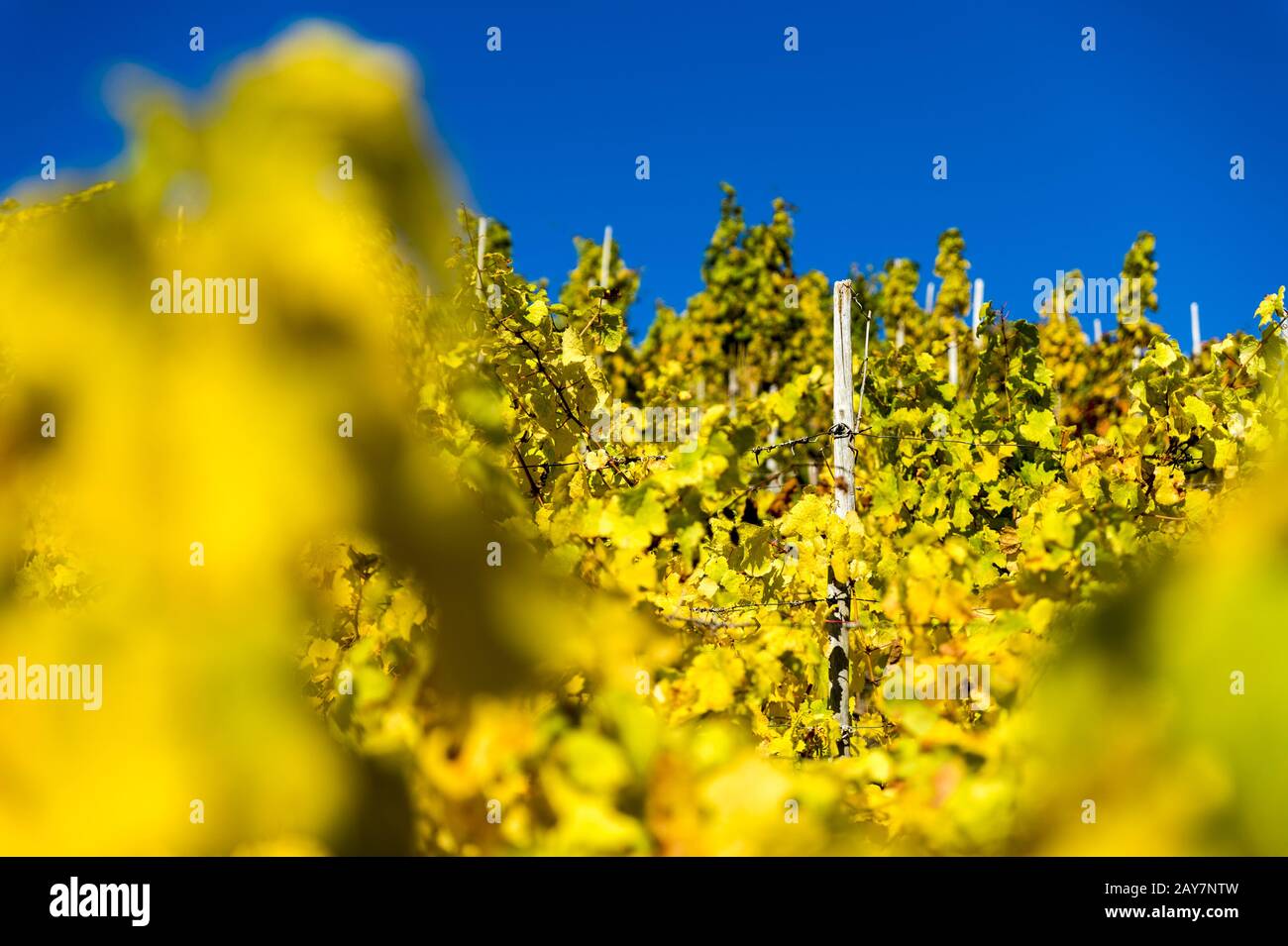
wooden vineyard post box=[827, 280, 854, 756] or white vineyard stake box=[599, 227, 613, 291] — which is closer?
wooden vineyard post box=[827, 280, 854, 756]

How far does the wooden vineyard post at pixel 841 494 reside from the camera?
3152mm

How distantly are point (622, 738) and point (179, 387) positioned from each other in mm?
493

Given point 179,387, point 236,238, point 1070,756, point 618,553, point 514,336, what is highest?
point 514,336

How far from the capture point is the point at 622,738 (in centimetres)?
83

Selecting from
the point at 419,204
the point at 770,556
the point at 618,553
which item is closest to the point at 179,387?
the point at 419,204

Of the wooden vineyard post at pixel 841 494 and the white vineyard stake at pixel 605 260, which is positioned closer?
the wooden vineyard post at pixel 841 494

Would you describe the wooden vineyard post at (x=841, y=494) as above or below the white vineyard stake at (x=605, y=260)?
below

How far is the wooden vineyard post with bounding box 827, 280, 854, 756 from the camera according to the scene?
3.15 m

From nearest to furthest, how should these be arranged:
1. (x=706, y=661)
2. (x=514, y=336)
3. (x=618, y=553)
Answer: (x=706, y=661), (x=618, y=553), (x=514, y=336)

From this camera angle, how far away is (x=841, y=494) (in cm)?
360

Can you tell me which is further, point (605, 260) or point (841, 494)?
point (605, 260)

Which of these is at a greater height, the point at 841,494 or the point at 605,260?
the point at 605,260

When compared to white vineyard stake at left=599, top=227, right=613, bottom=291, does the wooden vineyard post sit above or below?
below

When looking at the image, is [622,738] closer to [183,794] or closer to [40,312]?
[183,794]
